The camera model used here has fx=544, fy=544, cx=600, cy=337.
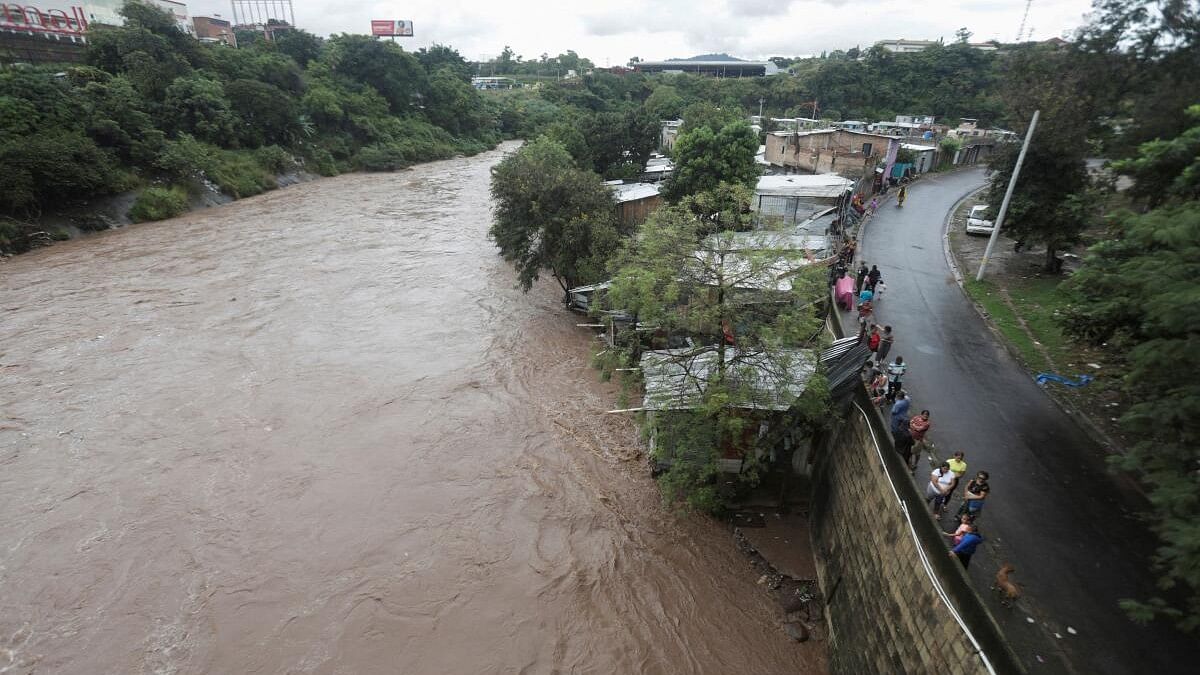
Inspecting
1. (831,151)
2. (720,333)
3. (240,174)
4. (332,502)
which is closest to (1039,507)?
(720,333)

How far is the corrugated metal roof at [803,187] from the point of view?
22922 mm

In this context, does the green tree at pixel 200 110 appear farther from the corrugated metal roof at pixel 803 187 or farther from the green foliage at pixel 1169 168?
the green foliage at pixel 1169 168

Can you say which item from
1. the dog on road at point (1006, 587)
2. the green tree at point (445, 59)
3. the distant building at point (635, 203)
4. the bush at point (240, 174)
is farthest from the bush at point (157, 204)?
the green tree at point (445, 59)

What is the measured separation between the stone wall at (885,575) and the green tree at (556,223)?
10.8 metres

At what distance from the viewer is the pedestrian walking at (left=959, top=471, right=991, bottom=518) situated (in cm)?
774

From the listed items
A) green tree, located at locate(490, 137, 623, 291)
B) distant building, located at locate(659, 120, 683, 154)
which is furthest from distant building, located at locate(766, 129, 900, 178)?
green tree, located at locate(490, 137, 623, 291)

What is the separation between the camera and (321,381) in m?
16.1

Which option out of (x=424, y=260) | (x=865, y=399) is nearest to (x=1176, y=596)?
(x=865, y=399)

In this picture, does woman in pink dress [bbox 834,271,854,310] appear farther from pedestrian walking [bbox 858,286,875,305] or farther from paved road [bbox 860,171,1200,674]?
paved road [bbox 860,171,1200,674]

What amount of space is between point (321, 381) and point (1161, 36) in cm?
2341

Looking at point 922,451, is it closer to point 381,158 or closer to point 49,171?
point 49,171

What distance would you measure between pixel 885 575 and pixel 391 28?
122m

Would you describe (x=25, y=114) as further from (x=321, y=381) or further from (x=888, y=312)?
(x=888, y=312)

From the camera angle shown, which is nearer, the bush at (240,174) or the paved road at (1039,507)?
the paved road at (1039,507)
